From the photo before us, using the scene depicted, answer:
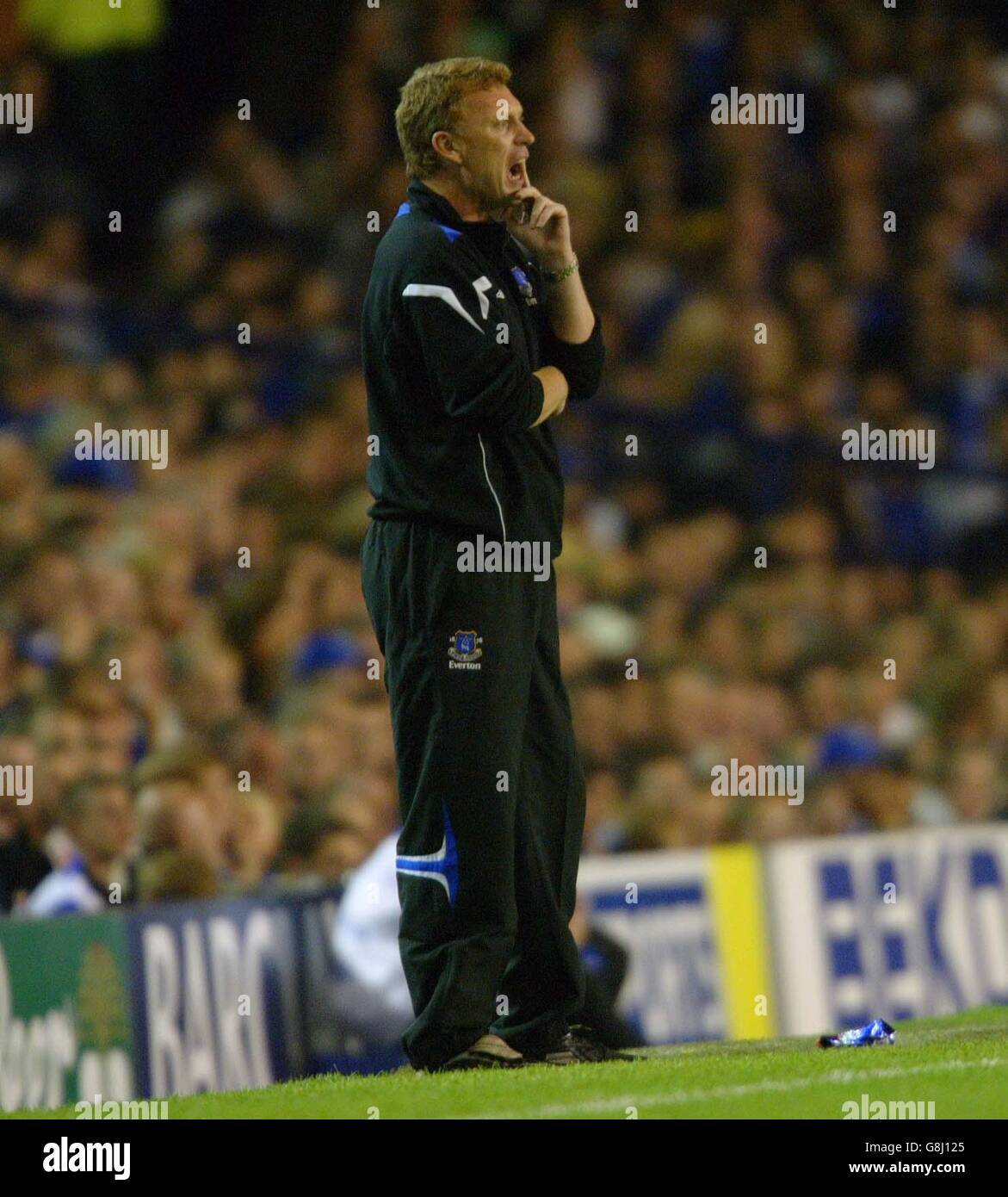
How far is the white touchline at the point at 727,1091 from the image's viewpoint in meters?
4.34

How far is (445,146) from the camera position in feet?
16.6

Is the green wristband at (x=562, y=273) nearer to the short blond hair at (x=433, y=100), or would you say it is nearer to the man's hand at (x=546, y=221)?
the man's hand at (x=546, y=221)

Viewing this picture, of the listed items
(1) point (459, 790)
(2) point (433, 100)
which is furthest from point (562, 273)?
(1) point (459, 790)

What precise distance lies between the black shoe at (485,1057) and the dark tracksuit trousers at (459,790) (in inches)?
1.0

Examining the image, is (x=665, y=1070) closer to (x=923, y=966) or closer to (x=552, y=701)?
(x=552, y=701)

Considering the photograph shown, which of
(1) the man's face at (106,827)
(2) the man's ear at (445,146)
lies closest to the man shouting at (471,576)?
(2) the man's ear at (445,146)

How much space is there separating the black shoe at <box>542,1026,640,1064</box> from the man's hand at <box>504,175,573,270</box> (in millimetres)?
1728

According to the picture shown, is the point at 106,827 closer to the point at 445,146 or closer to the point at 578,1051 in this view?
the point at 578,1051

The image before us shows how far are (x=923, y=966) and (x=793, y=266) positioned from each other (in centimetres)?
455

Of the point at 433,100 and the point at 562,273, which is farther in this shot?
the point at 562,273

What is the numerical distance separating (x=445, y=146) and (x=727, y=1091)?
210 centimetres
